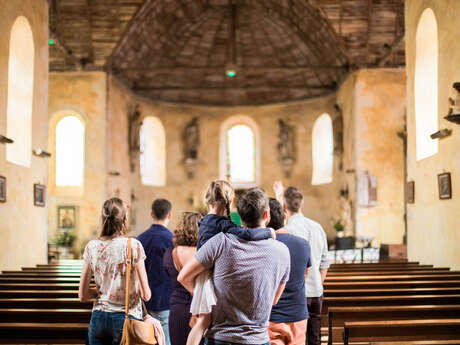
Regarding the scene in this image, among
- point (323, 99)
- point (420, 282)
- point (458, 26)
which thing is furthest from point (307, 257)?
point (323, 99)

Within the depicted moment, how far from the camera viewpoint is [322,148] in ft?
69.9

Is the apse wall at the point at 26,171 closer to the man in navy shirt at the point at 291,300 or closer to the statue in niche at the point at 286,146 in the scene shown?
the man in navy shirt at the point at 291,300

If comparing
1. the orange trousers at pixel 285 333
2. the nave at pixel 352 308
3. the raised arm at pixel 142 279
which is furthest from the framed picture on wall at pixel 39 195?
the orange trousers at pixel 285 333

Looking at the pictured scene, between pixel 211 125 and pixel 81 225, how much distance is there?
8.21 m

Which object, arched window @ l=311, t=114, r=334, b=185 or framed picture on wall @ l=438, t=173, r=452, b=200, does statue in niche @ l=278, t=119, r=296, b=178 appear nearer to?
arched window @ l=311, t=114, r=334, b=185

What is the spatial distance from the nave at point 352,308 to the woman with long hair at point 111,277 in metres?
0.81

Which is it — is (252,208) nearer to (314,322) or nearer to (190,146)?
(314,322)

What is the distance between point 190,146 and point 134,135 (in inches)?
141

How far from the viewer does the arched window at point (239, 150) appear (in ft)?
74.0

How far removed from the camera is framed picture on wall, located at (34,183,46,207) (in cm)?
1045

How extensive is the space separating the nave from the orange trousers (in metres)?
0.58

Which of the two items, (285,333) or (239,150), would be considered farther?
(239,150)

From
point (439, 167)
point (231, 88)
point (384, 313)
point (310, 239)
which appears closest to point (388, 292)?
point (384, 313)

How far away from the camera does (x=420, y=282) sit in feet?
20.6
